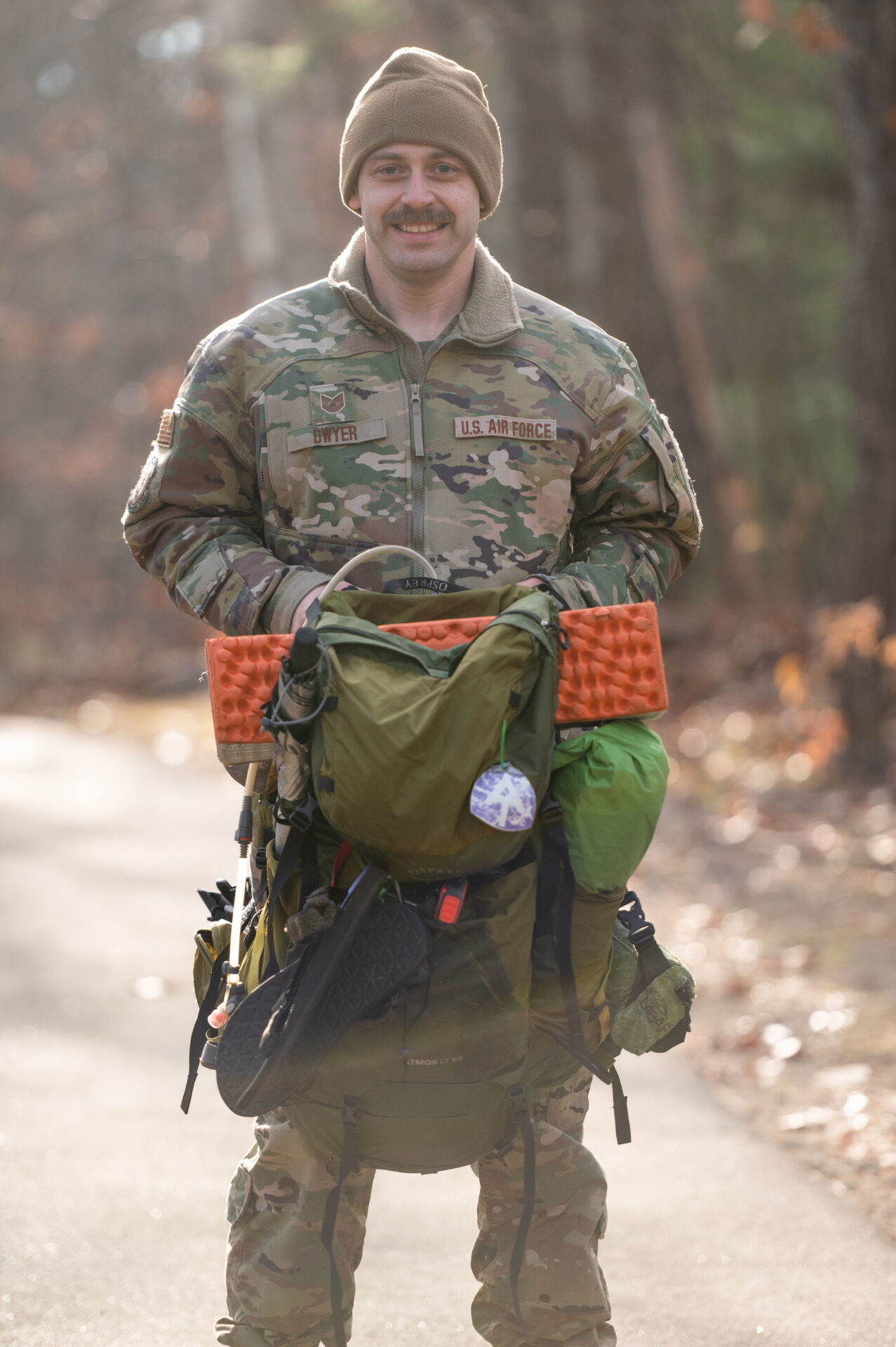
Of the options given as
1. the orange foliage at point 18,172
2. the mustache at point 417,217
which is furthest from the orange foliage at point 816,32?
the orange foliage at point 18,172

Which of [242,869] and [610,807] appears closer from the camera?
[610,807]

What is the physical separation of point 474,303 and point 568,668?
83 cm

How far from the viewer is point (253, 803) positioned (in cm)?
302

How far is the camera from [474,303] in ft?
10.2

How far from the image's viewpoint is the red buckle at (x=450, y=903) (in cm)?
261

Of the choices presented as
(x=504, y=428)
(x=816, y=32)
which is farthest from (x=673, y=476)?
(x=816, y=32)

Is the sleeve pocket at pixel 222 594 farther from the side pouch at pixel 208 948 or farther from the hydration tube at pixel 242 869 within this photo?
the side pouch at pixel 208 948

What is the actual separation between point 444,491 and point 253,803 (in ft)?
2.40

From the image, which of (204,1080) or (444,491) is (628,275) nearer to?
(204,1080)

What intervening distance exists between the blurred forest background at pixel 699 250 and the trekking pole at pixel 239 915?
6113mm

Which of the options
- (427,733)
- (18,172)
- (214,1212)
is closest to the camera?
(427,733)

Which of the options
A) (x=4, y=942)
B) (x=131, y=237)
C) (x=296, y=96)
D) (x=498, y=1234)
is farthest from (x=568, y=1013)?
(x=131, y=237)

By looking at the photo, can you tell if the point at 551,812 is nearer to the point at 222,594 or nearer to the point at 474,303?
the point at 222,594

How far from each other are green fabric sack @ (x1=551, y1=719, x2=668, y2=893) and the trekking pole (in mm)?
615
